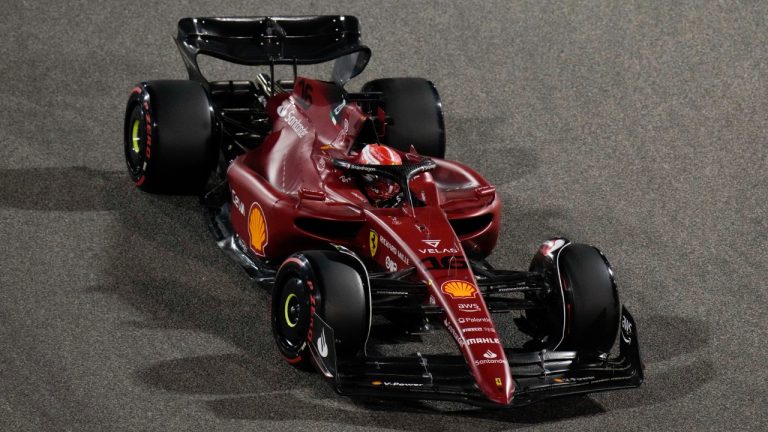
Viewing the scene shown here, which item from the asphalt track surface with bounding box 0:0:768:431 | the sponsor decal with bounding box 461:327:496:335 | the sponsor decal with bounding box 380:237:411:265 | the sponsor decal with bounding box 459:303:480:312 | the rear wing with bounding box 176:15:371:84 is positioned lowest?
the asphalt track surface with bounding box 0:0:768:431

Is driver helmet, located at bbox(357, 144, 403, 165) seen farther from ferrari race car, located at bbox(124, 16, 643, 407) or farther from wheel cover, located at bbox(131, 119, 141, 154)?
wheel cover, located at bbox(131, 119, 141, 154)

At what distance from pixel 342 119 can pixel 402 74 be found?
2.40 m

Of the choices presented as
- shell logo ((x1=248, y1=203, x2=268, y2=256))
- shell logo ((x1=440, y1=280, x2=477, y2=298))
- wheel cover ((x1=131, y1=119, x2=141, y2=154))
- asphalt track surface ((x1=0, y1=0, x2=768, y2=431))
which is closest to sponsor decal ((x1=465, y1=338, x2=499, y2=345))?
shell logo ((x1=440, y1=280, x2=477, y2=298))

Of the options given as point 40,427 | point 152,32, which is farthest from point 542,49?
point 40,427

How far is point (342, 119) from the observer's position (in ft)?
23.1

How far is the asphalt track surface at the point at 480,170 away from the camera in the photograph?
5926 mm

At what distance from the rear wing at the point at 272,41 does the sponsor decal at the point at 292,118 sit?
45 cm

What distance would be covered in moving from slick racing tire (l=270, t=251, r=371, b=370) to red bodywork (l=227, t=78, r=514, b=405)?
0.33 metres

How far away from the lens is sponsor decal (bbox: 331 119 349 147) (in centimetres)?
697

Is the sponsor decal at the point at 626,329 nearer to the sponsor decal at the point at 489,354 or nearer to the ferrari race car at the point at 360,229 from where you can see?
the ferrari race car at the point at 360,229

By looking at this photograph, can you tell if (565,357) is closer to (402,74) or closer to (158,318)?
(158,318)

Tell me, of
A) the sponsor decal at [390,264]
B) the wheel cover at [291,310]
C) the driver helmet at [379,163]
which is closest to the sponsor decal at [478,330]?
the sponsor decal at [390,264]

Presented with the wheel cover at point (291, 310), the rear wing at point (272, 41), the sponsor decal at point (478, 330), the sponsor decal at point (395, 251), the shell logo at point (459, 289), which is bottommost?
the wheel cover at point (291, 310)

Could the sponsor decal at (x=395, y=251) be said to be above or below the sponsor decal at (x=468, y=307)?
above
